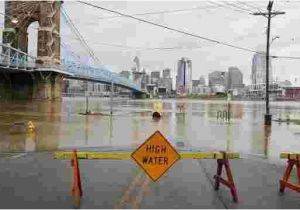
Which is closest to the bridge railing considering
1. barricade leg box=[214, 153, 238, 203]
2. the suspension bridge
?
the suspension bridge

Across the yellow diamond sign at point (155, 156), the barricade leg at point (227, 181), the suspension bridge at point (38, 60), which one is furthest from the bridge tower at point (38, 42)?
the yellow diamond sign at point (155, 156)

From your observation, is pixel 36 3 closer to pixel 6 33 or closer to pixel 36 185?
pixel 6 33

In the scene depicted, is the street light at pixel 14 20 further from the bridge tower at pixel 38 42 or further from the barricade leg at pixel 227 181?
the barricade leg at pixel 227 181

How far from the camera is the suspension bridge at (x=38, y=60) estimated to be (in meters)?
100

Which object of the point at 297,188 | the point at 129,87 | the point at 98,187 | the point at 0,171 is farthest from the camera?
the point at 129,87

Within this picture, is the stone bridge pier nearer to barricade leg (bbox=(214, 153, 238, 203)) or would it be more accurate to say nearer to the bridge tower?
the bridge tower

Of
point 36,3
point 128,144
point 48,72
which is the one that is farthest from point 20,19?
point 128,144

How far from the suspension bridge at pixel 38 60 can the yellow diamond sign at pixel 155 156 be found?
86537 mm

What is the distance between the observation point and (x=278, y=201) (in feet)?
31.9

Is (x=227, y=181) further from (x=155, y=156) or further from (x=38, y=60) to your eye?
(x=38, y=60)

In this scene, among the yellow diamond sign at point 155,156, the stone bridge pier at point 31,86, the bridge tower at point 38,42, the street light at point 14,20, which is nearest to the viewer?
the yellow diamond sign at point 155,156

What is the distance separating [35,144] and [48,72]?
82306 millimetres

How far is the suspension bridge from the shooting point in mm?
100438

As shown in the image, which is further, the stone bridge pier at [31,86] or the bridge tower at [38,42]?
the bridge tower at [38,42]
